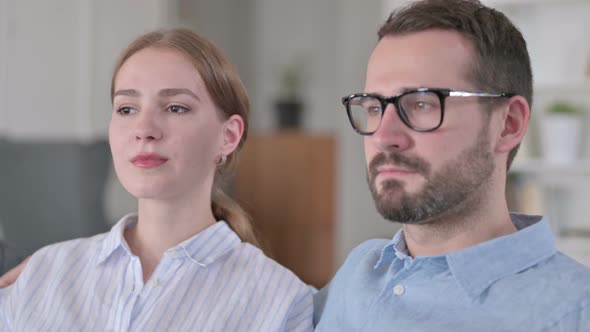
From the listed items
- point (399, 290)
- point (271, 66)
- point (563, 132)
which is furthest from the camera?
point (271, 66)

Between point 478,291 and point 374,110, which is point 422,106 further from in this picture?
point 478,291

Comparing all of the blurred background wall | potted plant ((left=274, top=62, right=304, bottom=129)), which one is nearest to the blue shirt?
the blurred background wall

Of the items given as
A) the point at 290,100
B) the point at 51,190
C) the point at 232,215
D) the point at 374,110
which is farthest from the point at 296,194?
the point at 374,110

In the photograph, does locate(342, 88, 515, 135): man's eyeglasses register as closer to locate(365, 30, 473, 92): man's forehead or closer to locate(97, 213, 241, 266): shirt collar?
locate(365, 30, 473, 92): man's forehead

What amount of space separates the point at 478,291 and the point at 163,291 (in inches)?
21.2

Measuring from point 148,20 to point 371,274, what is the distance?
3789mm

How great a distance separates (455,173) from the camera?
1.09 meters

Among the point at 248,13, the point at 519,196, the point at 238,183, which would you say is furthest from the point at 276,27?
the point at 519,196

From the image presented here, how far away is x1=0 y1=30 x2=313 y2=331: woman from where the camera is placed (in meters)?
1.28

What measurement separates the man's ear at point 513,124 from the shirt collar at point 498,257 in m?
0.13

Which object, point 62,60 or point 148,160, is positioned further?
point 62,60

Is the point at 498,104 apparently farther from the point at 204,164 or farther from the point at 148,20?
the point at 148,20

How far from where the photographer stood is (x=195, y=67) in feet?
4.42

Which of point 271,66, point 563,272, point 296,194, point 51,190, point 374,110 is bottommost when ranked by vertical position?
point 296,194
